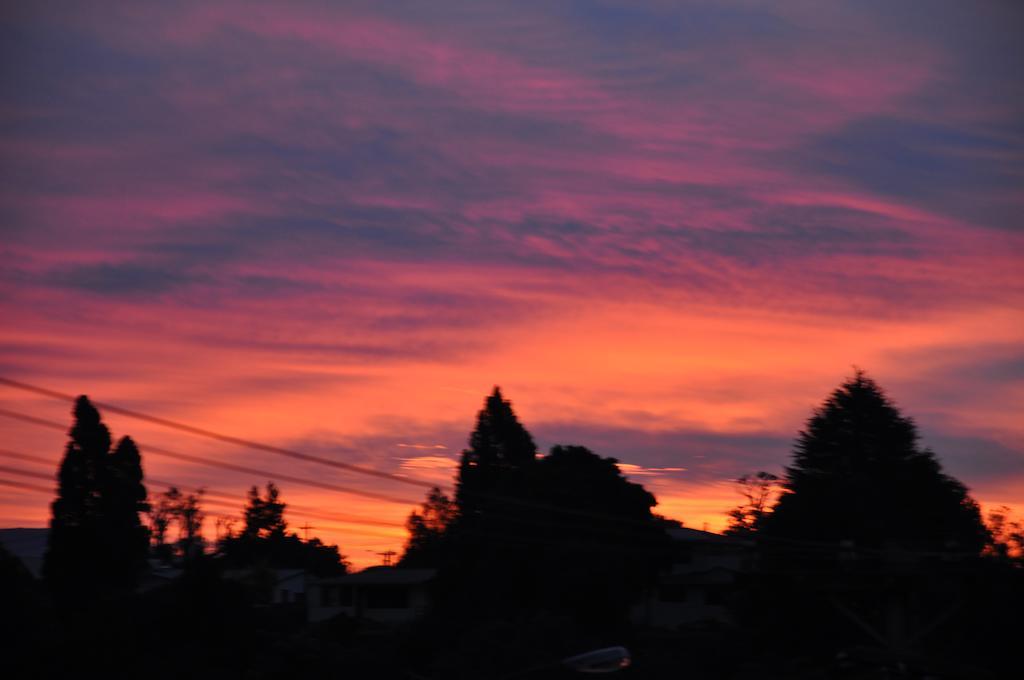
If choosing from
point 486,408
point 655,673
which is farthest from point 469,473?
point 655,673

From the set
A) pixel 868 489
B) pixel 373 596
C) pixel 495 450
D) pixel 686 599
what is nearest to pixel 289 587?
pixel 373 596

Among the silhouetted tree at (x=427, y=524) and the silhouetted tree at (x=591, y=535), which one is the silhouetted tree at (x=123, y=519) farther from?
the silhouetted tree at (x=427, y=524)

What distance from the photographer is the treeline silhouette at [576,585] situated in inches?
1797

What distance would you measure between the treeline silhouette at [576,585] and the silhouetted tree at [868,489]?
113mm

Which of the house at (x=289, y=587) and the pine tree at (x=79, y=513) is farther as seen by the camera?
the house at (x=289, y=587)

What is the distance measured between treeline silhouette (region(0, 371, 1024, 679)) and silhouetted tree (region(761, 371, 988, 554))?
11cm

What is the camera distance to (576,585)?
195 feet

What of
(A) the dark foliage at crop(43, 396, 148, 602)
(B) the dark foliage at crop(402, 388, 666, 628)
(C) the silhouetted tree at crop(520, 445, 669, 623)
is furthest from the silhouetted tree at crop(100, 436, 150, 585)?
(C) the silhouetted tree at crop(520, 445, 669, 623)

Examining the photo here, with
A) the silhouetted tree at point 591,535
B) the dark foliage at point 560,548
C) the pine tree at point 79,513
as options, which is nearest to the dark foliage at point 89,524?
the pine tree at point 79,513

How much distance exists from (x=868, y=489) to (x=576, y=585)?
16.2m

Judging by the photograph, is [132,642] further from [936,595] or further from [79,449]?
[936,595]

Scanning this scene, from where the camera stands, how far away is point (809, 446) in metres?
65.0

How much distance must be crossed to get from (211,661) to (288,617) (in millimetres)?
45705

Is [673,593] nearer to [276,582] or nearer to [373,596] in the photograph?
[373,596]
